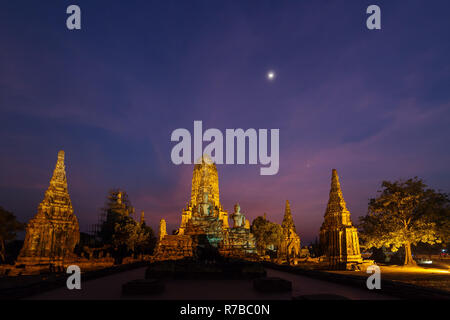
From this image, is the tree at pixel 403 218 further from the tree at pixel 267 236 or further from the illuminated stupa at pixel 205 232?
the tree at pixel 267 236

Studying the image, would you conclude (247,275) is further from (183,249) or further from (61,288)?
(183,249)

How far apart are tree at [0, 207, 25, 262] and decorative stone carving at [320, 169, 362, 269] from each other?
4324 cm

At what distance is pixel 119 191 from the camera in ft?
199

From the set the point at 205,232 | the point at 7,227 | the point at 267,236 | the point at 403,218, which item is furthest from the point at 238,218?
the point at 7,227

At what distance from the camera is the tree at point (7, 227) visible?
38.5 meters

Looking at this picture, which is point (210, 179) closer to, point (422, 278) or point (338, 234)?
point (338, 234)

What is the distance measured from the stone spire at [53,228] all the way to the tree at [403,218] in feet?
105

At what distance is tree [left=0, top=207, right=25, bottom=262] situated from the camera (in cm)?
3850

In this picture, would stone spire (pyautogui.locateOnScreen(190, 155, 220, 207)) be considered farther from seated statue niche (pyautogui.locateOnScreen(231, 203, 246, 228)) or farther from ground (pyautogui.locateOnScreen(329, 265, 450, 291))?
ground (pyautogui.locateOnScreen(329, 265, 450, 291))

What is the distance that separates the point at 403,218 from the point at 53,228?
36.5 meters

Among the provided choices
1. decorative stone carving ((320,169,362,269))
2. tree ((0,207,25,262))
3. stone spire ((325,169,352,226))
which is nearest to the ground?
decorative stone carving ((320,169,362,269))

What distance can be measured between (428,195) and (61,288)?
3548 centimetres

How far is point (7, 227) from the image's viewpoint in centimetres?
3941
